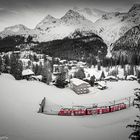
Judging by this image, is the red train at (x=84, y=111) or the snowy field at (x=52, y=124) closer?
the snowy field at (x=52, y=124)

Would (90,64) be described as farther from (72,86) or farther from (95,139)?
(95,139)

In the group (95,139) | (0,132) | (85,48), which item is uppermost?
(85,48)

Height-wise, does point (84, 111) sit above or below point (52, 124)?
above

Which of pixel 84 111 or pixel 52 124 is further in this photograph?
pixel 84 111

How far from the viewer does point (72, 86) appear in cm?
4362

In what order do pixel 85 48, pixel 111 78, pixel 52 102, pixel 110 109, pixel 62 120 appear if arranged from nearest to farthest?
pixel 62 120 → pixel 110 109 → pixel 52 102 → pixel 111 78 → pixel 85 48

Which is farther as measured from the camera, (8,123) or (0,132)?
(8,123)

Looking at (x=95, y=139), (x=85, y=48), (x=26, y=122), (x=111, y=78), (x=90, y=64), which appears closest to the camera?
(x=95, y=139)

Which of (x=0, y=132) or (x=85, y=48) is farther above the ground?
(x=85, y=48)

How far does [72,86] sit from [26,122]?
78.6 feet

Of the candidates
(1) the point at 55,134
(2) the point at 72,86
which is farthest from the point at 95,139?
(2) the point at 72,86

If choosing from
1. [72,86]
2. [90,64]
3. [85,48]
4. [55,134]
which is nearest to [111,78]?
[72,86]

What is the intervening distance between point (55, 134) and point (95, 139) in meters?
4.52

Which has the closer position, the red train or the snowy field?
the snowy field
